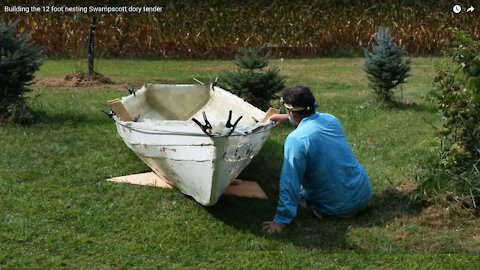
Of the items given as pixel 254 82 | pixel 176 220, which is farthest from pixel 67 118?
pixel 176 220

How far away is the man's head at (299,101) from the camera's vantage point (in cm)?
625

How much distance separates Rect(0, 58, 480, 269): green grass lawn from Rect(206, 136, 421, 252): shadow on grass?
0.01m

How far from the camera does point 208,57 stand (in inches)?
807

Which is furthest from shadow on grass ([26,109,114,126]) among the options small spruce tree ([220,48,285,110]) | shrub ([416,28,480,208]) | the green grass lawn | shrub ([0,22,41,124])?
shrub ([416,28,480,208])

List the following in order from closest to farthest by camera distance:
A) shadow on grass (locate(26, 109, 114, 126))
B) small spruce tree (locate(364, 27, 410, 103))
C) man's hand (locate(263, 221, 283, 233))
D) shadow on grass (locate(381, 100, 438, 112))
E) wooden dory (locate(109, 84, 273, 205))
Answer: wooden dory (locate(109, 84, 273, 205)), man's hand (locate(263, 221, 283, 233)), shadow on grass (locate(26, 109, 114, 126)), small spruce tree (locate(364, 27, 410, 103)), shadow on grass (locate(381, 100, 438, 112))

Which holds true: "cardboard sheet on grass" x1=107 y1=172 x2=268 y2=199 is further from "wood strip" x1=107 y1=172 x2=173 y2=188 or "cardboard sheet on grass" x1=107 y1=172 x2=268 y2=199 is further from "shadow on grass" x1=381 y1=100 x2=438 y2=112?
"shadow on grass" x1=381 y1=100 x2=438 y2=112

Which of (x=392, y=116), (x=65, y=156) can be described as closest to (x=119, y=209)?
(x=65, y=156)

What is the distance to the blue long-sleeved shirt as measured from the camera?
241 inches

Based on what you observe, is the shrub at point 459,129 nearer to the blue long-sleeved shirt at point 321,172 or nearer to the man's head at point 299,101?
the blue long-sleeved shirt at point 321,172

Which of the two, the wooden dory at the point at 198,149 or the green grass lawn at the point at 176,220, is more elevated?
the wooden dory at the point at 198,149

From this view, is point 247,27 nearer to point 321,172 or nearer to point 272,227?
point 321,172

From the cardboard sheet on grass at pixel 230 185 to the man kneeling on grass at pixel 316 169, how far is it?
95 cm

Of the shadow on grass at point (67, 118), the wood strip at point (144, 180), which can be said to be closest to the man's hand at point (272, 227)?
the wood strip at point (144, 180)

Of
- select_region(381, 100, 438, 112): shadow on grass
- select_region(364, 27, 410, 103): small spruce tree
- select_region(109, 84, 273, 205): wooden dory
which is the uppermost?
select_region(364, 27, 410, 103): small spruce tree
